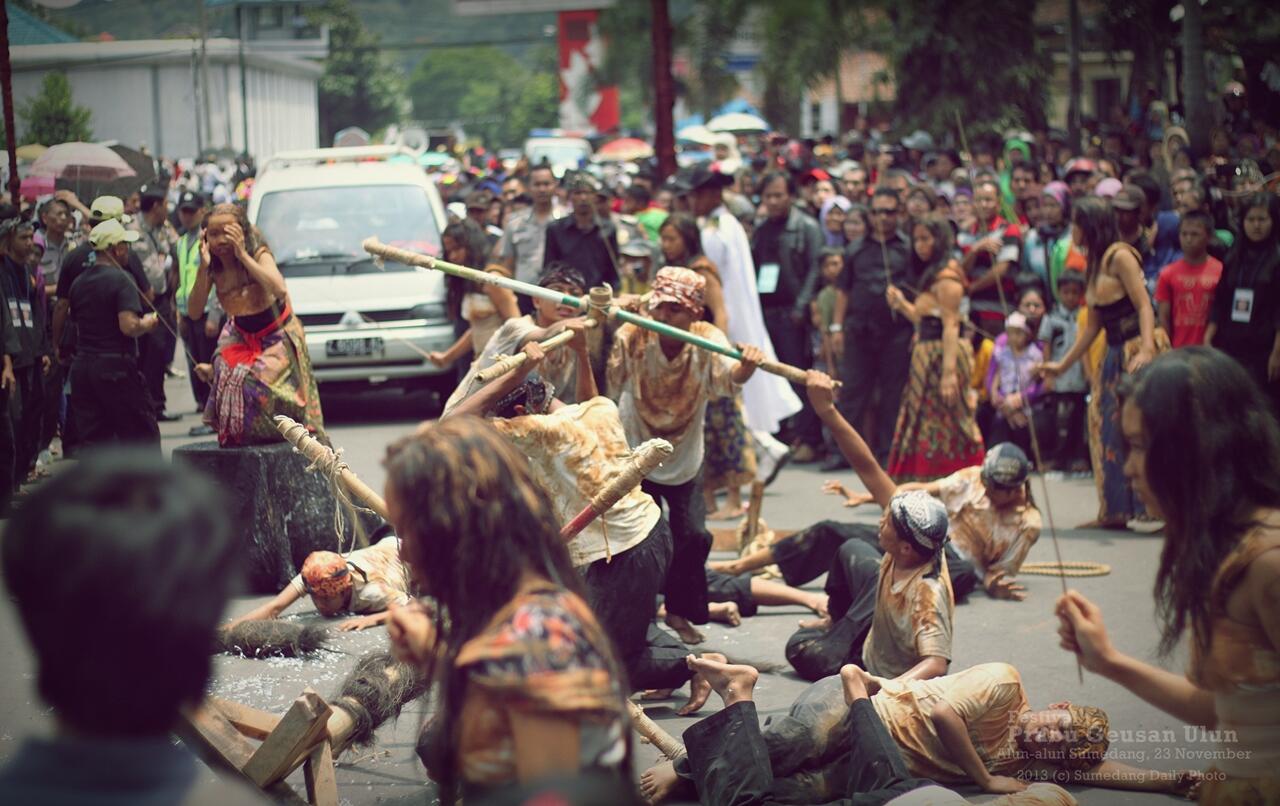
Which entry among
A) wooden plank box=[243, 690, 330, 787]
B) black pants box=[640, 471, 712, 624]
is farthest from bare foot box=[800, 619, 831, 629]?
wooden plank box=[243, 690, 330, 787]

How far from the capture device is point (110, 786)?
1.73 meters

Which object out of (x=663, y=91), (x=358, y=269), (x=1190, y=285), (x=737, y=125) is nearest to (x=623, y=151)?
(x=737, y=125)

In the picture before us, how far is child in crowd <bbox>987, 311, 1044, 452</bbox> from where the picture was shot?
10070mm

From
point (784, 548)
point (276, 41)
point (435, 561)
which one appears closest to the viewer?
point (435, 561)

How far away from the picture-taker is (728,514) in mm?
9117

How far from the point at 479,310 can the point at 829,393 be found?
4.55 m

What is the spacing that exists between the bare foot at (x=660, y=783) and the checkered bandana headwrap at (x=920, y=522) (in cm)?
123

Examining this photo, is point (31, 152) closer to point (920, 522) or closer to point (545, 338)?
point (545, 338)

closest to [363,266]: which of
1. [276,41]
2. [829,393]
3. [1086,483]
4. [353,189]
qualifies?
[353,189]

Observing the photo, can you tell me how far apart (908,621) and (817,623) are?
1.22 meters

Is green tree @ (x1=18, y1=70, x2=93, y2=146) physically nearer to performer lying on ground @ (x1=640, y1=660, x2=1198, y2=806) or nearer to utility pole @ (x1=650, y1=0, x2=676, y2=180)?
performer lying on ground @ (x1=640, y1=660, x2=1198, y2=806)

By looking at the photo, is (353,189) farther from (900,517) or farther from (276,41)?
(276,41)

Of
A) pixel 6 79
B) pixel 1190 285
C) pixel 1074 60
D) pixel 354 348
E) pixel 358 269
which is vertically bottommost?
pixel 354 348

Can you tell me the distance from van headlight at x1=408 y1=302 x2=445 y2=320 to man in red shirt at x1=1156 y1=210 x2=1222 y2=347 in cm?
573
